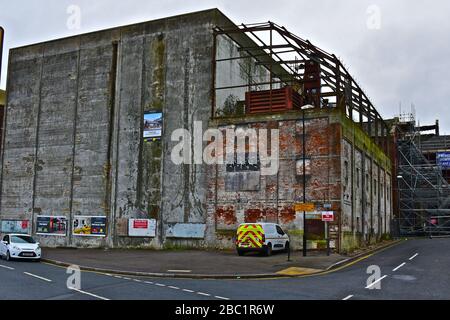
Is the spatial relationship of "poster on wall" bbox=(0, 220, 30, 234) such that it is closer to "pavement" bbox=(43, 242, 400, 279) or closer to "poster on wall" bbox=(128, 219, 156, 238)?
"poster on wall" bbox=(128, 219, 156, 238)

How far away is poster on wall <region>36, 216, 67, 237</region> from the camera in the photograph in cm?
3941

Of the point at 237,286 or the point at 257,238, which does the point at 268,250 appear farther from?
the point at 237,286

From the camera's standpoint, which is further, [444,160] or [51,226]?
[444,160]

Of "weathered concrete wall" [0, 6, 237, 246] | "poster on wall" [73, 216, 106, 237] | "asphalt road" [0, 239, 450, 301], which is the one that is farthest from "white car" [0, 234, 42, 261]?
"poster on wall" [73, 216, 106, 237]

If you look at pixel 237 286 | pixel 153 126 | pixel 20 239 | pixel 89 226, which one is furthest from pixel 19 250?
pixel 153 126

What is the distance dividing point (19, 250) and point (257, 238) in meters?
12.1

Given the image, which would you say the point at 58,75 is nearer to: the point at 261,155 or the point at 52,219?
Answer: the point at 52,219

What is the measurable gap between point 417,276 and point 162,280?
9.78 meters

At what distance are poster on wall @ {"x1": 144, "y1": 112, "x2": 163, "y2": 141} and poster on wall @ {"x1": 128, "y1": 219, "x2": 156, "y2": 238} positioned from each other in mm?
5904

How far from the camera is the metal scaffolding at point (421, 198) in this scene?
175 ft

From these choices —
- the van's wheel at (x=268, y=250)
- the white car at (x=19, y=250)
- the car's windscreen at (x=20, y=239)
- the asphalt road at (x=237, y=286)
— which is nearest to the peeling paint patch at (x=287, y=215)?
the van's wheel at (x=268, y=250)

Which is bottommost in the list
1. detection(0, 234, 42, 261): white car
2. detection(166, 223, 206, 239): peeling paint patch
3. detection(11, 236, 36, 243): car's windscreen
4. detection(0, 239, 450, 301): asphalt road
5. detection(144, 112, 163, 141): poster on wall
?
detection(0, 239, 450, 301): asphalt road

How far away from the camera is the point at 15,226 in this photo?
41750mm

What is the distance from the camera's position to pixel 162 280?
18781mm
